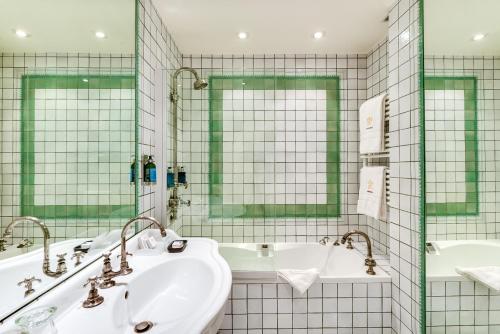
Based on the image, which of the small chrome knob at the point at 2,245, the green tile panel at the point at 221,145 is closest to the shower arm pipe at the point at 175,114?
the green tile panel at the point at 221,145

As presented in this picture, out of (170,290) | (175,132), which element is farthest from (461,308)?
(175,132)

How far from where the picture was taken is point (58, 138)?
911mm

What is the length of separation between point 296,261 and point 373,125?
141cm

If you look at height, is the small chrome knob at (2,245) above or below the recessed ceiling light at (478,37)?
below

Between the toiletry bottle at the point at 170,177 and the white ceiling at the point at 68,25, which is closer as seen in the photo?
the white ceiling at the point at 68,25

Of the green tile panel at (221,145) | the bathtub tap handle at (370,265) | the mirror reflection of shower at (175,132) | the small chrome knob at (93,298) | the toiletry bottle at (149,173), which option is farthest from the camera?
the green tile panel at (221,145)

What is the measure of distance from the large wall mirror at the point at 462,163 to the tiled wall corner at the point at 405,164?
3.0 inches

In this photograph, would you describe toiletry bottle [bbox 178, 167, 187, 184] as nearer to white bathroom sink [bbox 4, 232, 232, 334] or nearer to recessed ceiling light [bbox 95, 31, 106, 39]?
white bathroom sink [bbox 4, 232, 232, 334]

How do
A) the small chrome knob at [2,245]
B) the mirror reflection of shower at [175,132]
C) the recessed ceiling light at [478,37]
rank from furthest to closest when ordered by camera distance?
the mirror reflection of shower at [175,132]
the recessed ceiling light at [478,37]
the small chrome knob at [2,245]

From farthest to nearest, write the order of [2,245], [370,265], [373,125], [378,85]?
[378,85], [373,125], [370,265], [2,245]

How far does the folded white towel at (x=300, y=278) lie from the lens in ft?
5.32

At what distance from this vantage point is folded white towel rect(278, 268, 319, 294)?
1.62 m

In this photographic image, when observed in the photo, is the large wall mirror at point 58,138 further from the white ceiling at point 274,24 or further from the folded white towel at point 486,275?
the folded white towel at point 486,275

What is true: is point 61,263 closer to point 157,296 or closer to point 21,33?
point 157,296
